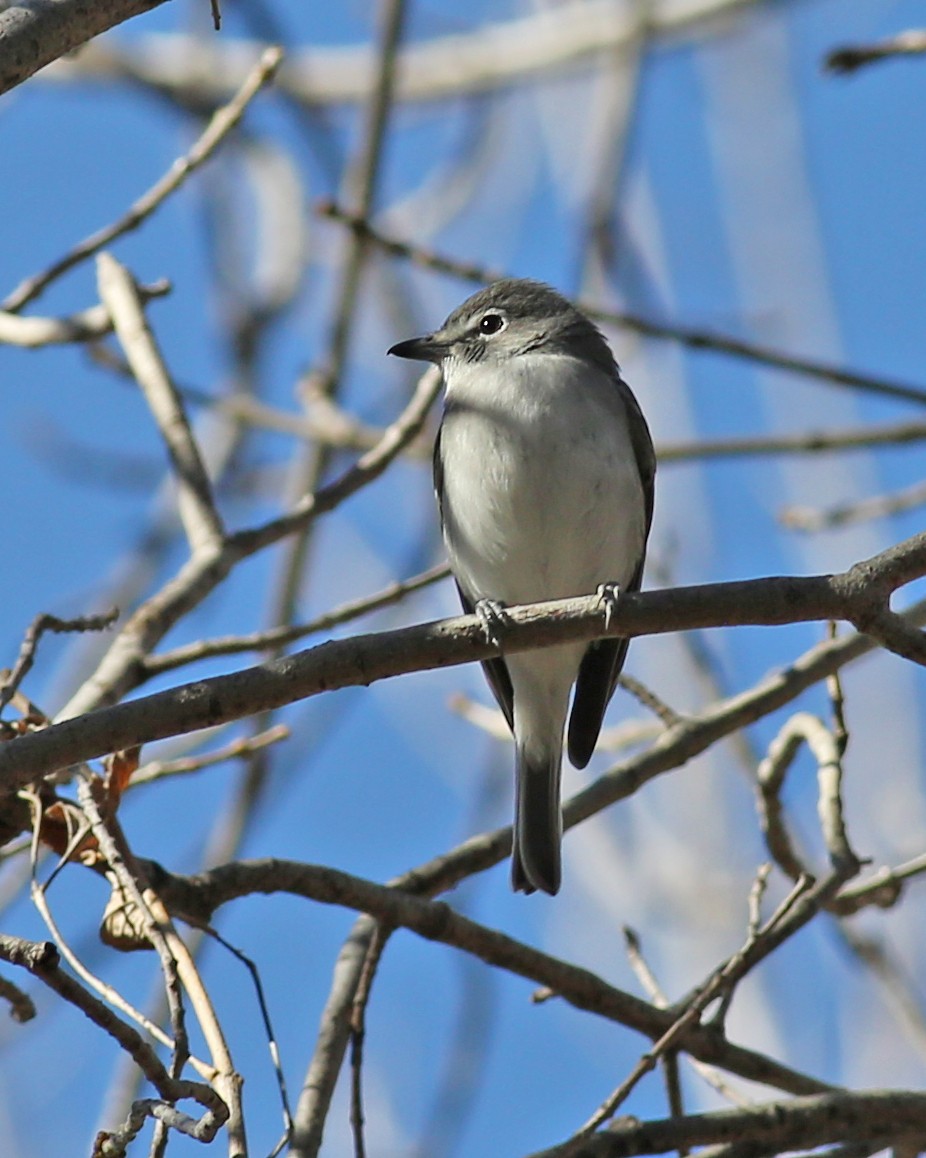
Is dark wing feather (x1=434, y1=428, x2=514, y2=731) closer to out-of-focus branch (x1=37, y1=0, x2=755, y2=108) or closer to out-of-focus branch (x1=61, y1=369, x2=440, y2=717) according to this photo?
out-of-focus branch (x1=61, y1=369, x2=440, y2=717)

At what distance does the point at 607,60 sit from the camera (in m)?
7.97

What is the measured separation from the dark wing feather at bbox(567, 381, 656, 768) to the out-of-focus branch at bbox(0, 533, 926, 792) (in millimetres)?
2092

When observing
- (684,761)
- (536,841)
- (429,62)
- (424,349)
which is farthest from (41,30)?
(429,62)

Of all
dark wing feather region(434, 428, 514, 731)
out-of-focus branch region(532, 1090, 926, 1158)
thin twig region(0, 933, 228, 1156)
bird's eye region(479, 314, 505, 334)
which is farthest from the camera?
bird's eye region(479, 314, 505, 334)

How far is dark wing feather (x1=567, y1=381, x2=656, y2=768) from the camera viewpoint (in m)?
5.09

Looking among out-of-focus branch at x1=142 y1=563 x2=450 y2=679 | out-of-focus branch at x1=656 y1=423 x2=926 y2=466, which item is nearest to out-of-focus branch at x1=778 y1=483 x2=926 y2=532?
out-of-focus branch at x1=656 y1=423 x2=926 y2=466

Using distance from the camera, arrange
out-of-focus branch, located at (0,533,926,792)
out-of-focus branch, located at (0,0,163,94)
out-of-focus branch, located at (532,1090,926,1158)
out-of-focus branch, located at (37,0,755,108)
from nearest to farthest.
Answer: out-of-focus branch, located at (0,0,163,94)
out-of-focus branch, located at (0,533,926,792)
out-of-focus branch, located at (532,1090,926,1158)
out-of-focus branch, located at (37,0,755,108)

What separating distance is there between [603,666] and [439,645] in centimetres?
237

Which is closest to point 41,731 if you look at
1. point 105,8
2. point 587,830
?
point 105,8

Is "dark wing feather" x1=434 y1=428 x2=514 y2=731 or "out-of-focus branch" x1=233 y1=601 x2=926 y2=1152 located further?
"dark wing feather" x1=434 y1=428 x2=514 y2=731

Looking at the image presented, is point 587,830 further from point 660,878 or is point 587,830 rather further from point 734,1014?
point 734,1014

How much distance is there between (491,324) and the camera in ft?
18.4

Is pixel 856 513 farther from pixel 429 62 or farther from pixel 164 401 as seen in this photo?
pixel 429 62

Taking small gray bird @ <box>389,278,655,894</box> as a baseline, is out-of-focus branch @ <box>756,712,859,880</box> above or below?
below
